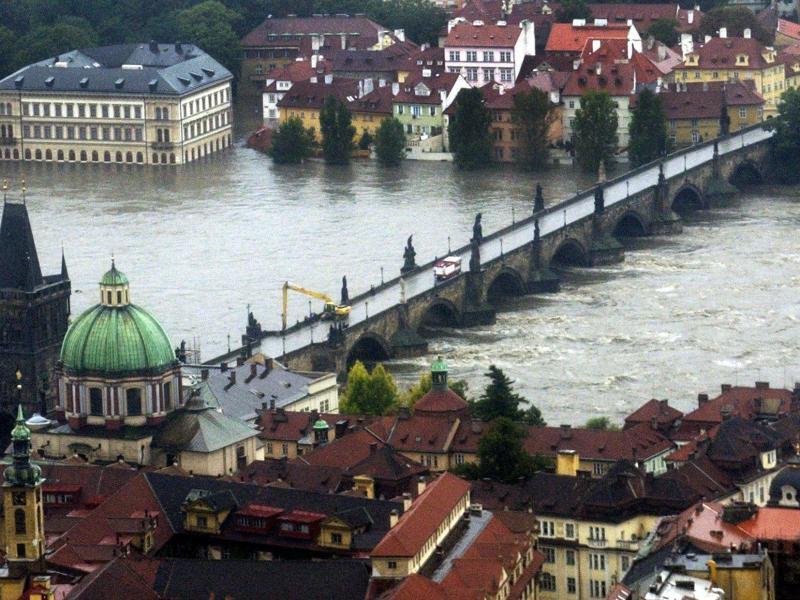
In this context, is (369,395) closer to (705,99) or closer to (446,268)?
(446,268)

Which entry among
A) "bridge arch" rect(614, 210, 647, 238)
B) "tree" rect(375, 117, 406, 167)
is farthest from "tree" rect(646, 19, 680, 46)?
"bridge arch" rect(614, 210, 647, 238)

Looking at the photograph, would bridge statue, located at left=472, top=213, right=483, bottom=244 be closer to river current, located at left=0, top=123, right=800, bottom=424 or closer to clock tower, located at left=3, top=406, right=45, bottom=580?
river current, located at left=0, top=123, right=800, bottom=424

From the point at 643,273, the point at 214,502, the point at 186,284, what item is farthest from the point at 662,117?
the point at 214,502

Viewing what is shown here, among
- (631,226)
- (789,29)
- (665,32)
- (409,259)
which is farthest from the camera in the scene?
(789,29)

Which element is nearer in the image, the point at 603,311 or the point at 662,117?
the point at 603,311

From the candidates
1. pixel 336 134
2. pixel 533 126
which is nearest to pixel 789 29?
pixel 533 126

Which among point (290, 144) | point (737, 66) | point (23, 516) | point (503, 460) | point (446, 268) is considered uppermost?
point (23, 516)

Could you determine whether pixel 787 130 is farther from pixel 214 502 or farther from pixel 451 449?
pixel 214 502
